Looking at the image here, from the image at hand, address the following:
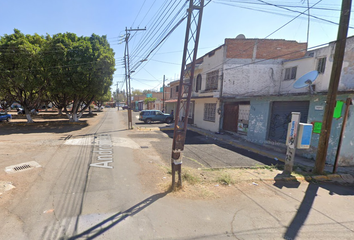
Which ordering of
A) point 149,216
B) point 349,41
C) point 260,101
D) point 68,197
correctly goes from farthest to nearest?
1. point 260,101
2. point 349,41
3. point 68,197
4. point 149,216

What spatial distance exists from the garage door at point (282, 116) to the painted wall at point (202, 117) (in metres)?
4.80

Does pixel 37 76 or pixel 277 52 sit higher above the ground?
pixel 277 52

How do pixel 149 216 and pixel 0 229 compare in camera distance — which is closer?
pixel 0 229

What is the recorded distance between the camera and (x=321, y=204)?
4262 mm

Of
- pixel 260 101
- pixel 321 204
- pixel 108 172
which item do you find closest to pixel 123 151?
pixel 108 172

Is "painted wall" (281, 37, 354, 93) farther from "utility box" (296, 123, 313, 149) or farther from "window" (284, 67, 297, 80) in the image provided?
"utility box" (296, 123, 313, 149)

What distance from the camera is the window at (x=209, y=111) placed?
49.4ft

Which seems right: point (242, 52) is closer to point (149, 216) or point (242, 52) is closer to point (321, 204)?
point (321, 204)

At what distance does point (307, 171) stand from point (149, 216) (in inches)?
252

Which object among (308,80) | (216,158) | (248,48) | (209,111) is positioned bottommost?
(216,158)

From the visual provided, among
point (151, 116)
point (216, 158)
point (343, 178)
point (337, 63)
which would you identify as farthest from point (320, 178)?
point (151, 116)

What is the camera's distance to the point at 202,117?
16.8m

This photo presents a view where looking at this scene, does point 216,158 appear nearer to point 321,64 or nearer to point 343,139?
point 343,139

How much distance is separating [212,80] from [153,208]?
13.1m
